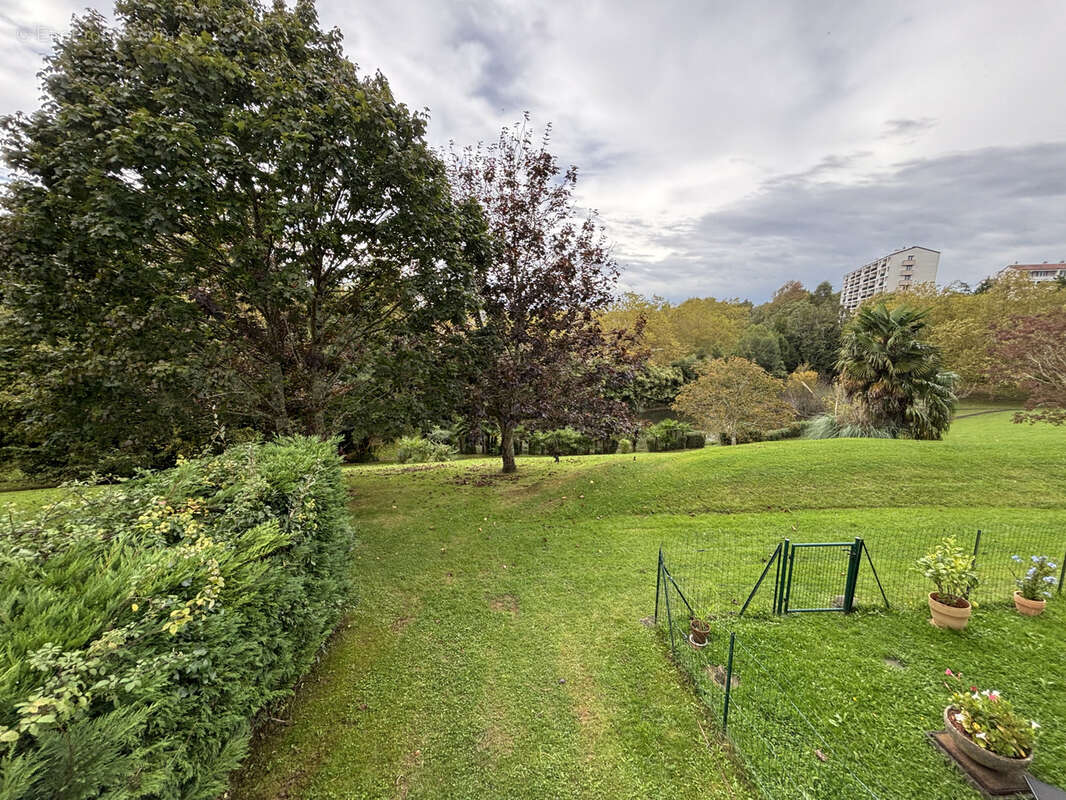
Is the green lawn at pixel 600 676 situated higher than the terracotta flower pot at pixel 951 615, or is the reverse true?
the terracotta flower pot at pixel 951 615

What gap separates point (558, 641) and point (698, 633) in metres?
1.54

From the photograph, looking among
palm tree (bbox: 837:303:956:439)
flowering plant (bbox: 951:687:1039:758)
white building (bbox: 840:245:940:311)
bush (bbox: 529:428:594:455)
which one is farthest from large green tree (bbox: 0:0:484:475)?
white building (bbox: 840:245:940:311)

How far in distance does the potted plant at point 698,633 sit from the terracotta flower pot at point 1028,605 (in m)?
4.00

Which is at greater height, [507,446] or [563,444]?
[507,446]

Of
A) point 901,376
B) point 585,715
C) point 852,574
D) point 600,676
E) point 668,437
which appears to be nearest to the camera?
point 585,715

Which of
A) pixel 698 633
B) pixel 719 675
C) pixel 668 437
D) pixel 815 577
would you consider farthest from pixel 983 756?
pixel 668 437

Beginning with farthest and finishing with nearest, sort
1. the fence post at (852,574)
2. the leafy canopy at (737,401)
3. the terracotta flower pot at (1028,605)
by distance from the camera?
the leafy canopy at (737,401), the terracotta flower pot at (1028,605), the fence post at (852,574)

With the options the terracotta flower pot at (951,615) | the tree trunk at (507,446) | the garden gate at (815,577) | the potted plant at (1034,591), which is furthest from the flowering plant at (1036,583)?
the tree trunk at (507,446)

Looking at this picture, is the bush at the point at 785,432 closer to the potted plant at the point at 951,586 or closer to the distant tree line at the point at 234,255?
the distant tree line at the point at 234,255

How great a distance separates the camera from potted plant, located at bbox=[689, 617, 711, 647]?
167 inches

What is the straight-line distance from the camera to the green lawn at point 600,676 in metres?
2.98

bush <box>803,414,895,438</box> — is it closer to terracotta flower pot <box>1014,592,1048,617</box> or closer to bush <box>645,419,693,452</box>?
bush <box>645,419,693,452</box>

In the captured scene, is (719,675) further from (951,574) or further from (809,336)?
(809,336)

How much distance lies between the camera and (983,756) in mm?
2818
